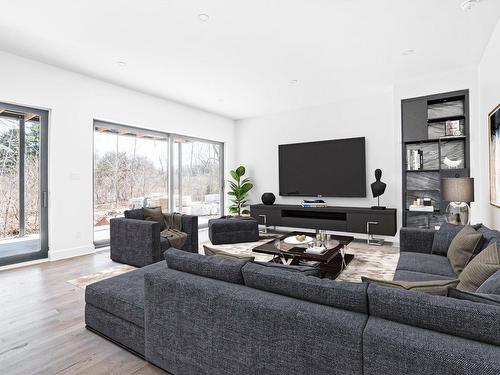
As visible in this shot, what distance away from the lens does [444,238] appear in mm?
2834

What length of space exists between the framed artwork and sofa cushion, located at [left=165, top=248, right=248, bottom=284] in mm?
3028

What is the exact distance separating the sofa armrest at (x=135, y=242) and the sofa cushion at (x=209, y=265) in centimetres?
191

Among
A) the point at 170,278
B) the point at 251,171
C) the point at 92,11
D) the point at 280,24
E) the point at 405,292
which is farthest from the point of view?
the point at 251,171

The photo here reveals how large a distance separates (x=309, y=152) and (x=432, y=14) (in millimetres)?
3464

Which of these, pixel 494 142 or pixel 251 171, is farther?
pixel 251 171

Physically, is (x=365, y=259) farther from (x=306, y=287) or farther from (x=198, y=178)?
(x=198, y=178)

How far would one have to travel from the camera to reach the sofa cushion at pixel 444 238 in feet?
9.16

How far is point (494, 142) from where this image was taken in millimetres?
3068

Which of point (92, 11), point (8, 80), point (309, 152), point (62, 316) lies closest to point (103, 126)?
point (8, 80)

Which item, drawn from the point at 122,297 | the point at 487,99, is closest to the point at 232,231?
the point at 122,297

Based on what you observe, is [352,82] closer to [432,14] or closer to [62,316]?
[432,14]

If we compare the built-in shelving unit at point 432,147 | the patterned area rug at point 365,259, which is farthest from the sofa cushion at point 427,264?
the built-in shelving unit at point 432,147

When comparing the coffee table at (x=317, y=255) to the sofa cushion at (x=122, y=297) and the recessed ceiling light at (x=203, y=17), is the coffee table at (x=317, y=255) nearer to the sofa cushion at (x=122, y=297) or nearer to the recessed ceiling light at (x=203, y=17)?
the sofa cushion at (x=122, y=297)

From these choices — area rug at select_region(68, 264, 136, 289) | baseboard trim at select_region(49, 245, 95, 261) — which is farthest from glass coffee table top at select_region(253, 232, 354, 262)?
baseboard trim at select_region(49, 245, 95, 261)
